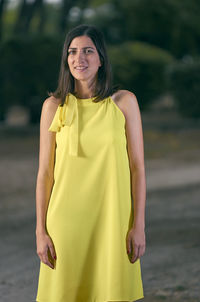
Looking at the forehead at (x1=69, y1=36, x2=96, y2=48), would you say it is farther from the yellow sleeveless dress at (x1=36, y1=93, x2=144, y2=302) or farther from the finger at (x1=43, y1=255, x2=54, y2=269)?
the finger at (x1=43, y1=255, x2=54, y2=269)

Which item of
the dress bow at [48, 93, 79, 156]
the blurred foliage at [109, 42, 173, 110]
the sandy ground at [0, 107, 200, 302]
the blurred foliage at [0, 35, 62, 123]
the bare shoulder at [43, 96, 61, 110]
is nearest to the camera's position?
the dress bow at [48, 93, 79, 156]

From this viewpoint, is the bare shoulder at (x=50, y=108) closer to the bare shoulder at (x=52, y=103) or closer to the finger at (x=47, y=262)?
the bare shoulder at (x=52, y=103)

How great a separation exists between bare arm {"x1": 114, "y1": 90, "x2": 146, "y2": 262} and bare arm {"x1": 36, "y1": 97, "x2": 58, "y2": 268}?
31 cm

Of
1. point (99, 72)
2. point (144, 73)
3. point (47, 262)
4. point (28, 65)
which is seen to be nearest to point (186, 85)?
point (144, 73)

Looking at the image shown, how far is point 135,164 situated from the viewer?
260cm

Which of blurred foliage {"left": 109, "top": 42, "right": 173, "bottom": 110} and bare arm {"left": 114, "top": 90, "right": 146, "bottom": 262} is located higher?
blurred foliage {"left": 109, "top": 42, "right": 173, "bottom": 110}

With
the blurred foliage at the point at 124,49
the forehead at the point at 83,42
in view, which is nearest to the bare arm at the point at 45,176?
the forehead at the point at 83,42

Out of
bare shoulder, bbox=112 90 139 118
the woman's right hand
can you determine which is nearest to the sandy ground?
the woman's right hand

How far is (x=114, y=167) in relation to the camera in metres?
2.52

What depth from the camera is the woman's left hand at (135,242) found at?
8.42 feet

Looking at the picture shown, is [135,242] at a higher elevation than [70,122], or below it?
below

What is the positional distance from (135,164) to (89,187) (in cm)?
23

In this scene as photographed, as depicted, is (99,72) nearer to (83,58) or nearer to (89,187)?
(83,58)

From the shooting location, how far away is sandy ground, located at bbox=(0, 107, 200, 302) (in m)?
4.59
